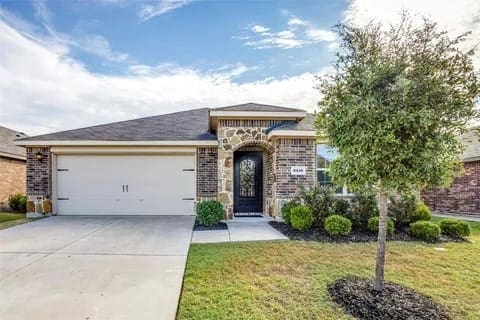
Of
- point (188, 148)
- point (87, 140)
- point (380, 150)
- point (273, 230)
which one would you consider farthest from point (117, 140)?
point (380, 150)

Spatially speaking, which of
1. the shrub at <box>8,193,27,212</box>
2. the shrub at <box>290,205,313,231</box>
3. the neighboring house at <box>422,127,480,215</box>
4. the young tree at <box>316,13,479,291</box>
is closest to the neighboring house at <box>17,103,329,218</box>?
the shrub at <box>290,205,313,231</box>

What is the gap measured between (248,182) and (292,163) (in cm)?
262

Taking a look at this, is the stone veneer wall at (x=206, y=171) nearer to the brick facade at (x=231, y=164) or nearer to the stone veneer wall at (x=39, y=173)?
the brick facade at (x=231, y=164)

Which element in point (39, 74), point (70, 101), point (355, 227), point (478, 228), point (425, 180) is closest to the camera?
point (425, 180)

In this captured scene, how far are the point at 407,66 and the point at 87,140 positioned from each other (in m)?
10.0

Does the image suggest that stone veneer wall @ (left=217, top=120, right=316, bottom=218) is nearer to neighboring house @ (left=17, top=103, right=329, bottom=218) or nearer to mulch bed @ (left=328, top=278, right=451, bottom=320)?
neighboring house @ (left=17, top=103, right=329, bottom=218)

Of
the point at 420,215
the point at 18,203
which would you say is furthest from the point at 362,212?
the point at 18,203

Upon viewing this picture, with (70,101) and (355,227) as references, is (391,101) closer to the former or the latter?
(355,227)

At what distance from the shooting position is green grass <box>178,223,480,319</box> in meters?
3.40

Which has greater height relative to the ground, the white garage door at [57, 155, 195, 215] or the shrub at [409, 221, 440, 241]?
the white garage door at [57, 155, 195, 215]

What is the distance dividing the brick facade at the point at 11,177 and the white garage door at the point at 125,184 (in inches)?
173

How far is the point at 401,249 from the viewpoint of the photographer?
6070 mm

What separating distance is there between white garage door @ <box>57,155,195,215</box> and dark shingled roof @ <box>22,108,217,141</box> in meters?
0.73

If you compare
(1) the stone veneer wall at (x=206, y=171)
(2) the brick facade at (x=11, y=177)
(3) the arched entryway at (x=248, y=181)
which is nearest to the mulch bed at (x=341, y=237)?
(3) the arched entryway at (x=248, y=181)
